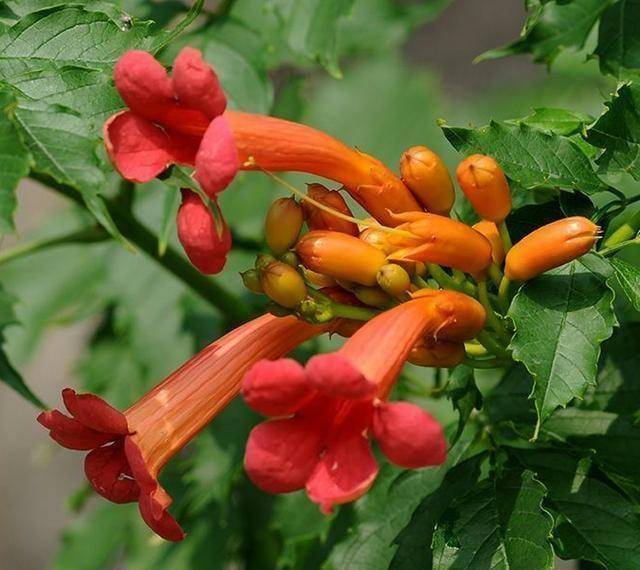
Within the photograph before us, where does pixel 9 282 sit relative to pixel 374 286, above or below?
below

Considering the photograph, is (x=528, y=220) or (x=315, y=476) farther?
(x=528, y=220)

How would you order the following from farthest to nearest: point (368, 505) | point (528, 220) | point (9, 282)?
point (9, 282), point (368, 505), point (528, 220)

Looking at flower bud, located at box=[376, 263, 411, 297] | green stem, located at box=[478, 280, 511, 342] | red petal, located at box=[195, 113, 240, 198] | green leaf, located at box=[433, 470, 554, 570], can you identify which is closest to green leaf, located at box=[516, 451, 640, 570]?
green leaf, located at box=[433, 470, 554, 570]

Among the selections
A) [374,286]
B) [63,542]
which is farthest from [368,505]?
[63,542]

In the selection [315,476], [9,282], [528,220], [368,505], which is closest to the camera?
[315,476]

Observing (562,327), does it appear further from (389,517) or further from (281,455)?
(389,517)

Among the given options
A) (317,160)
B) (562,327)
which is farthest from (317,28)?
(562,327)

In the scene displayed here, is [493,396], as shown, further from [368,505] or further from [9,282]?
[9,282]

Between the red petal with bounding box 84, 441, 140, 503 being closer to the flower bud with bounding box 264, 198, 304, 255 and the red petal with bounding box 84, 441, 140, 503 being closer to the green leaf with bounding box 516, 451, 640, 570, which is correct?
the flower bud with bounding box 264, 198, 304, 255
